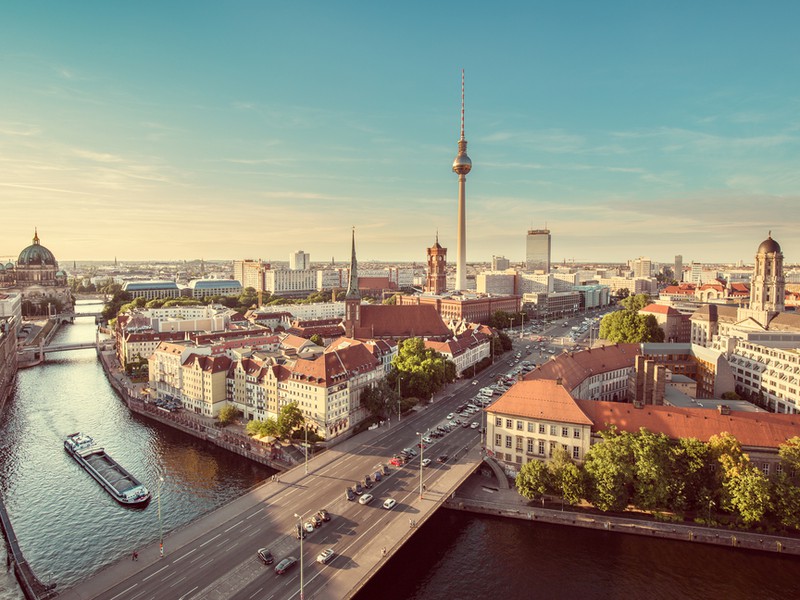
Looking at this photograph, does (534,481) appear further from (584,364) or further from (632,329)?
(632,329)

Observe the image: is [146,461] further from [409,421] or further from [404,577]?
[404,577]

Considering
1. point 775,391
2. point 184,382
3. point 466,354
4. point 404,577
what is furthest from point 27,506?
point 775,391

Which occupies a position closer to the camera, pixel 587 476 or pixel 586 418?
pixel 587 476

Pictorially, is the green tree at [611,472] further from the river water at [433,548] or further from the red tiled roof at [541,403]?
the red tiled roof at [541,403]

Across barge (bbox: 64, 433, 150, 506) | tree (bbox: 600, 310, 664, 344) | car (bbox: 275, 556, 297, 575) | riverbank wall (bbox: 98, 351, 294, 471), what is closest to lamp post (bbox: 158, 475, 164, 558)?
barge (bbox: 64, 433, 150, 506)

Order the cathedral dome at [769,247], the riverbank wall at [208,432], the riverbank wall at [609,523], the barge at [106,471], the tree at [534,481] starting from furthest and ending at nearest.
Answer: the cathedral dome at [769,247], the riverbank wall at [208,432], the barge at [106,471], the tree at [534,481], the riverbank wall at [609,523]

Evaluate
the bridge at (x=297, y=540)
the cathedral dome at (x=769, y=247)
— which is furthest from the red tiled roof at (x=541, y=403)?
the cathedral dome at (x=769, y=247)

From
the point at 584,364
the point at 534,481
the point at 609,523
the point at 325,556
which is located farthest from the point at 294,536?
the point at 584,364
